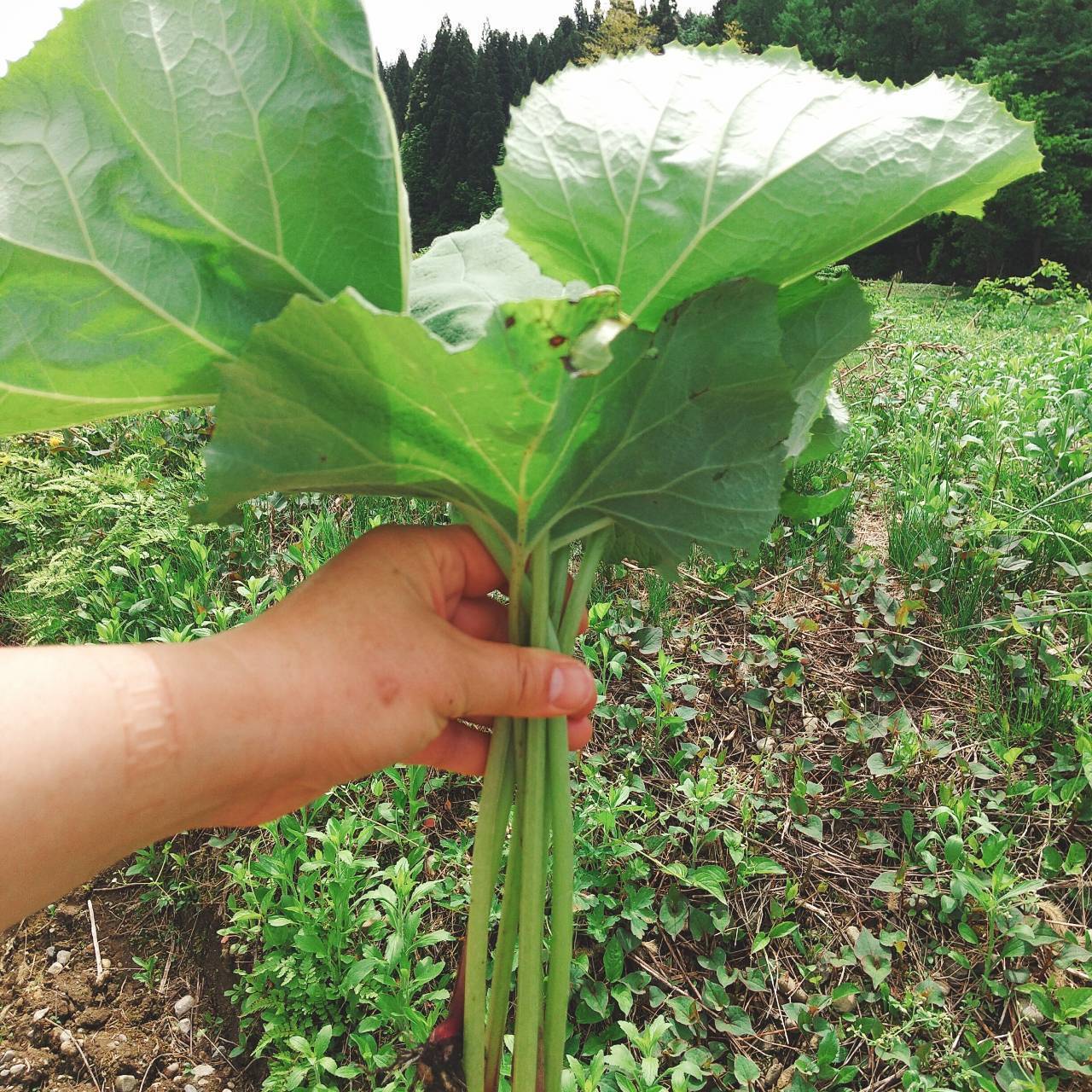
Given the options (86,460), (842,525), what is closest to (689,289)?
(842,525)

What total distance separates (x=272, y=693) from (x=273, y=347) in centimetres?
39

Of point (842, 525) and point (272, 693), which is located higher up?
point (272, 693)

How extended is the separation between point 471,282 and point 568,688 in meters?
0.49

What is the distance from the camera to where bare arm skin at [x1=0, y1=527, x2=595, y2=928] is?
848mm

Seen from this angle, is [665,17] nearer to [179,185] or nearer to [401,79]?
[401,79]

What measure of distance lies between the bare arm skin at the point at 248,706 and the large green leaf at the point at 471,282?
0.29m

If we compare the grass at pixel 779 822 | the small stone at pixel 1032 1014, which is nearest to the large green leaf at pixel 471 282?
the grass at pixel 779 822

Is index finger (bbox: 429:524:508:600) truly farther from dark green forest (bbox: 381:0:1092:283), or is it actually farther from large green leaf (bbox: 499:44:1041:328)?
dark green forest (bbox: 381:0:1092:283)

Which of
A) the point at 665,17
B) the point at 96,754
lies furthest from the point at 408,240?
the point at 665,17

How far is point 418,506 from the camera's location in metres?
3.24

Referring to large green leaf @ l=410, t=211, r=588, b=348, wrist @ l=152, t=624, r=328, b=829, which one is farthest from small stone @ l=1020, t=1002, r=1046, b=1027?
large green leaf @ l=410, t=211, r=588, b=348

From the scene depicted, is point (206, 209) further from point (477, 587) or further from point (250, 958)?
point (250, 958)

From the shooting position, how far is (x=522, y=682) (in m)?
0.99

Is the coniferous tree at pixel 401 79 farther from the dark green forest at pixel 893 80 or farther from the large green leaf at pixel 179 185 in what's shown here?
the large green leaf at pixel 179 185
